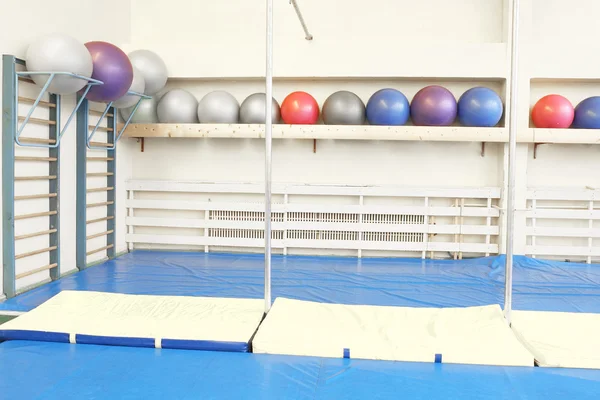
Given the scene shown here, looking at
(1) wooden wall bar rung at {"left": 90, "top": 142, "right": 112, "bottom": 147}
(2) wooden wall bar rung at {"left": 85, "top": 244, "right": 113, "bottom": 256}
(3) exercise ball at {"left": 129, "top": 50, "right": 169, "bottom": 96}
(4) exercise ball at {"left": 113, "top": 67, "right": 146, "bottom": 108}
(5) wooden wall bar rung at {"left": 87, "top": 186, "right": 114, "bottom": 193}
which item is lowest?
(2) wooden wall bar rung at {"left": 85, "top": 244, "right": 113, "bottom": 256}

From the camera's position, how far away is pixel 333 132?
569 cm

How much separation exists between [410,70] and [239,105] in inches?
75.0

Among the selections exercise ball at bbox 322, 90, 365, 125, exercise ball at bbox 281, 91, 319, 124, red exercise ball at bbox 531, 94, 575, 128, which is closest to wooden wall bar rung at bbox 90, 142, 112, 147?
exercise ball at bbox 281, 91, 319, 124

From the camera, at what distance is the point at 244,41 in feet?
20.6

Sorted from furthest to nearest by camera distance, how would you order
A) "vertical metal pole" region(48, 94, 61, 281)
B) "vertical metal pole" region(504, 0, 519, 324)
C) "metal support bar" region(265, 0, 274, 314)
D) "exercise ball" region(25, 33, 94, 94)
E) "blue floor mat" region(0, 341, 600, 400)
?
"vertical metal pole" region(48, 94, 61, 281) < "exercise ball" region(25, 33, 94, 94) < "metal support bar" region(265, 0, 274, 314) < "vertical metal pole" region(504, 0, 519, 324) < "blue floor mat" region(0, 341, 600, 400)

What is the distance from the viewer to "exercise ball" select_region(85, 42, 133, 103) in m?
4.39

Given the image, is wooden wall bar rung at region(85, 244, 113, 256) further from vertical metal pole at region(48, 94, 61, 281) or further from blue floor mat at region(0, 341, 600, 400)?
blue floor mat at region(0, 341, 600, 400)

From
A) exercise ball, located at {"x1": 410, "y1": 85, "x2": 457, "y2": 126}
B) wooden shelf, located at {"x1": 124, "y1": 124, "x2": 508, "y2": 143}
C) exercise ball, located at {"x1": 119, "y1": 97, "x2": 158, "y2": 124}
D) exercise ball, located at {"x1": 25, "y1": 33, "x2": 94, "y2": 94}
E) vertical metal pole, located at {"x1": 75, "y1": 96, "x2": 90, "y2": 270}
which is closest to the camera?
exercise ball, located at {"x1": 25, "y1": 33, "x2": 94, "y2": 94}

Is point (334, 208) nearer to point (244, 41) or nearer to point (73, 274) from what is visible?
point (244, 41)

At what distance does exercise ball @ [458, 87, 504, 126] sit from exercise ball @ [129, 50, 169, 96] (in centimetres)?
311

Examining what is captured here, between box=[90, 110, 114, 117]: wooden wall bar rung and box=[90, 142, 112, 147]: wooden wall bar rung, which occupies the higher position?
box=[90, 110, 114, 117]: wooden wall bar rung

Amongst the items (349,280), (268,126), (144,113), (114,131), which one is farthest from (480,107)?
(114,131)

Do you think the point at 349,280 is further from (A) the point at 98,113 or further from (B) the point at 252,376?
(A) the point at 98,113

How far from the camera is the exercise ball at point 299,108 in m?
5.68
